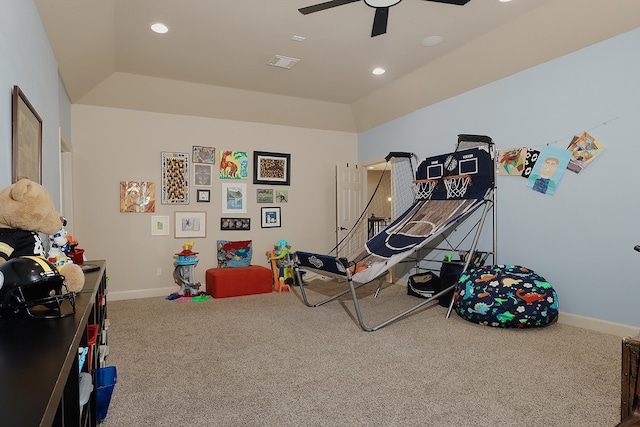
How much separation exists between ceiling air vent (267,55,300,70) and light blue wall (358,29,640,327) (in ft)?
7.17

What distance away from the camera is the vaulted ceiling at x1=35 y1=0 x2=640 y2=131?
3260mm

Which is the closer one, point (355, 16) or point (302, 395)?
point (302, 395)

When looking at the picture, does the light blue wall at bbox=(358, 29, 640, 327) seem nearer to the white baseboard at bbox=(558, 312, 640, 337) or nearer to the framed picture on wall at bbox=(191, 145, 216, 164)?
the white baseboard at bbox=(558, 312, 640, 337)

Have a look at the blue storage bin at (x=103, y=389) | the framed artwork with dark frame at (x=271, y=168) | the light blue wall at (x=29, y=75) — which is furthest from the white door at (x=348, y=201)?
the blue storage bin at (x=103, y=389)

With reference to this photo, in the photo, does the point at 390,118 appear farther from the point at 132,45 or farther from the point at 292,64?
the point at 132,45

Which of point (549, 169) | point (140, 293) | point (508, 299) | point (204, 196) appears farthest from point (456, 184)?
point (140, 293)

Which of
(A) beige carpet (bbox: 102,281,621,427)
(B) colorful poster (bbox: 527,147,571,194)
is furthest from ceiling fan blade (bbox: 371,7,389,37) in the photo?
(A) beige carpet (bbox: 102,281,621,427)

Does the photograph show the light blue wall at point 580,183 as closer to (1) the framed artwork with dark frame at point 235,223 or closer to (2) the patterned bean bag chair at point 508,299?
(2) the patterned bean bag chair at point 508,299

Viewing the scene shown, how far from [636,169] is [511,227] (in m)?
1.25

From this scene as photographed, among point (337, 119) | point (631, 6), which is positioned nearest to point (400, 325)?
point (631, 6)

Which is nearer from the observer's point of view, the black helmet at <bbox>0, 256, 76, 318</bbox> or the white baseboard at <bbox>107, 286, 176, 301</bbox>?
the black helmet at <bbox>0, 256, 76, 318</bbox>

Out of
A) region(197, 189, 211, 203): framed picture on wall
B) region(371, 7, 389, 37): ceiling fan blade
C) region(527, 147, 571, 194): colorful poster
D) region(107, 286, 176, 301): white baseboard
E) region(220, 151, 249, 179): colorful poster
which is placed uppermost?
region(371, 7, 389, 37): ceiling fan blade

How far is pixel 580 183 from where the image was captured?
3.57 metres

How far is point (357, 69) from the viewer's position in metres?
4.76
